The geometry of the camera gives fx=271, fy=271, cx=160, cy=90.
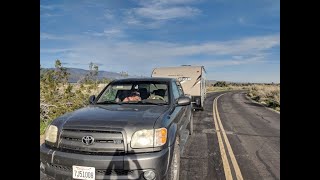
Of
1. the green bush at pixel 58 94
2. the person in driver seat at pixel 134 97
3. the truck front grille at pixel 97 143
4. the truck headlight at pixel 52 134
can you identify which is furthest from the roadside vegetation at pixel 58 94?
the truck front grille at pixel 97 143

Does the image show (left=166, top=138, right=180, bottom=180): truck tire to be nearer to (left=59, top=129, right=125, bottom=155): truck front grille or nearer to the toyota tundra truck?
the toyota tundra truck

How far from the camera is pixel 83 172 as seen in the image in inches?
144

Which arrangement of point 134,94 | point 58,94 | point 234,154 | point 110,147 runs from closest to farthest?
point 110,147, point 134,94, point 234,154, point 58,94

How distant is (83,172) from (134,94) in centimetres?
254

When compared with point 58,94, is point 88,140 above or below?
below

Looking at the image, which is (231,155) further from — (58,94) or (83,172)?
(58,94)

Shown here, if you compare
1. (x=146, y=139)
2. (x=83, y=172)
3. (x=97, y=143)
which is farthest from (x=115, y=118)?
(x=83, y=172)

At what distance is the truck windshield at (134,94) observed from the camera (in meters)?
5.61

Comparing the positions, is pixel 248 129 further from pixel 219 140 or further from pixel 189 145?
pixel 189 145
